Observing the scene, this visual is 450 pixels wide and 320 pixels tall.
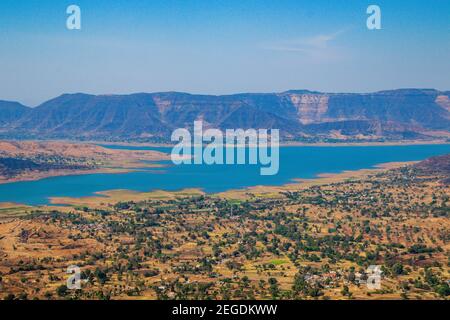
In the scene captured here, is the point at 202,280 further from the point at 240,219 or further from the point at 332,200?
the point at 332,200

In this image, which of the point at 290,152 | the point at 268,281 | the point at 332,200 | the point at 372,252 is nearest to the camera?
the point at 268,281

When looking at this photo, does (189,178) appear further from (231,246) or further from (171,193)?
(231,246)

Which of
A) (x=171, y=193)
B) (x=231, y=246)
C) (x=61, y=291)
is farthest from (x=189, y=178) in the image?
(x=61, y=291)

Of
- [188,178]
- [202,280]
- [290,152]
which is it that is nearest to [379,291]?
[202,280]

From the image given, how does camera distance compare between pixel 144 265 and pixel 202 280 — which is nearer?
pixel 202 280
